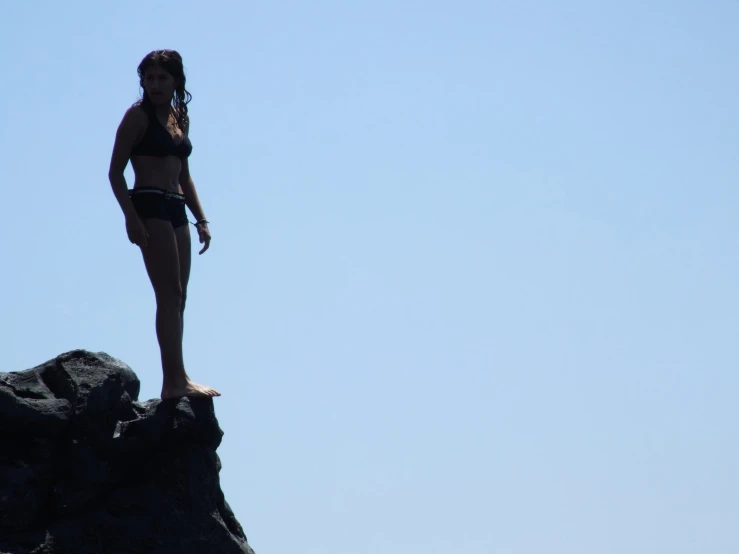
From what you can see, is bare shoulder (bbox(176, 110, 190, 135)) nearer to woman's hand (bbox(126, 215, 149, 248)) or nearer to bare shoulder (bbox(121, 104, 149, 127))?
bare shoulder (bbox(121, 104, 149, 127))

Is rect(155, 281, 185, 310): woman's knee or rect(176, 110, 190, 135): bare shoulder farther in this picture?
rect(176, 110, 190, 135): bare shoulder

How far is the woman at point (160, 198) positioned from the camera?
425 inches

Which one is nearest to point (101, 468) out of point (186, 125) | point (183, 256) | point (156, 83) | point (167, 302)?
point (167, 302)

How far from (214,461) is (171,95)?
3223mm

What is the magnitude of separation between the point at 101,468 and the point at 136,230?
6.56 feet

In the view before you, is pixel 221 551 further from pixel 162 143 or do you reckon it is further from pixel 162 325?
pixel 162 143

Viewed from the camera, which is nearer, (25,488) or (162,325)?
(25,488)

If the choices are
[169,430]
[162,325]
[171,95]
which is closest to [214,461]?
[169,430]

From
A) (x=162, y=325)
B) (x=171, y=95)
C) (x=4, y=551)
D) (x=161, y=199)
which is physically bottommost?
(x=4, y=551)

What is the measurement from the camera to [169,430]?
10648 mm

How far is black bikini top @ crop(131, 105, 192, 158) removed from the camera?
1093cm

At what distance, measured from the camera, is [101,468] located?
10.4 metres

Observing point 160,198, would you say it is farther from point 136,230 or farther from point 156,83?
point 156,83

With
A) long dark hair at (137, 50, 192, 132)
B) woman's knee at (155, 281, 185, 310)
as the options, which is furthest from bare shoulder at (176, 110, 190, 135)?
woman's knee at (155, 281, 185, 310)
